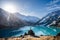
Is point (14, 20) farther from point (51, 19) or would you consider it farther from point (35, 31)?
point (51, 19)

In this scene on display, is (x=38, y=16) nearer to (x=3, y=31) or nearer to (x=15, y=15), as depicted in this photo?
(x=15, y=15)

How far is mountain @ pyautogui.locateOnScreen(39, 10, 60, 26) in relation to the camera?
292cm

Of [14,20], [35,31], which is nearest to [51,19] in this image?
[35,31]

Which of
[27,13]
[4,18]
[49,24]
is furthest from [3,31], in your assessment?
[49,24]

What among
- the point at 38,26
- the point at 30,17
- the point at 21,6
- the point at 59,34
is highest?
the point at 21,6

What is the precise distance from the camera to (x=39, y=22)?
9.59 feet

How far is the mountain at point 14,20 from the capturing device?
9.62 feet

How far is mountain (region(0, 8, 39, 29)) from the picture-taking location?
2934 millimetres

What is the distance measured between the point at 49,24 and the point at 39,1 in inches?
18.8

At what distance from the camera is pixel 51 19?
115 inches

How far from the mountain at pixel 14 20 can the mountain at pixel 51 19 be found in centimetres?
15

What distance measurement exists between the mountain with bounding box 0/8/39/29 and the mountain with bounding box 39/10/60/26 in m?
0.15

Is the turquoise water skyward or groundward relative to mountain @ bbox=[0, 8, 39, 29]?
groundward

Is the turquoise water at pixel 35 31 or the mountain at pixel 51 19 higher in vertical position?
the mountain at pixel 51 19
